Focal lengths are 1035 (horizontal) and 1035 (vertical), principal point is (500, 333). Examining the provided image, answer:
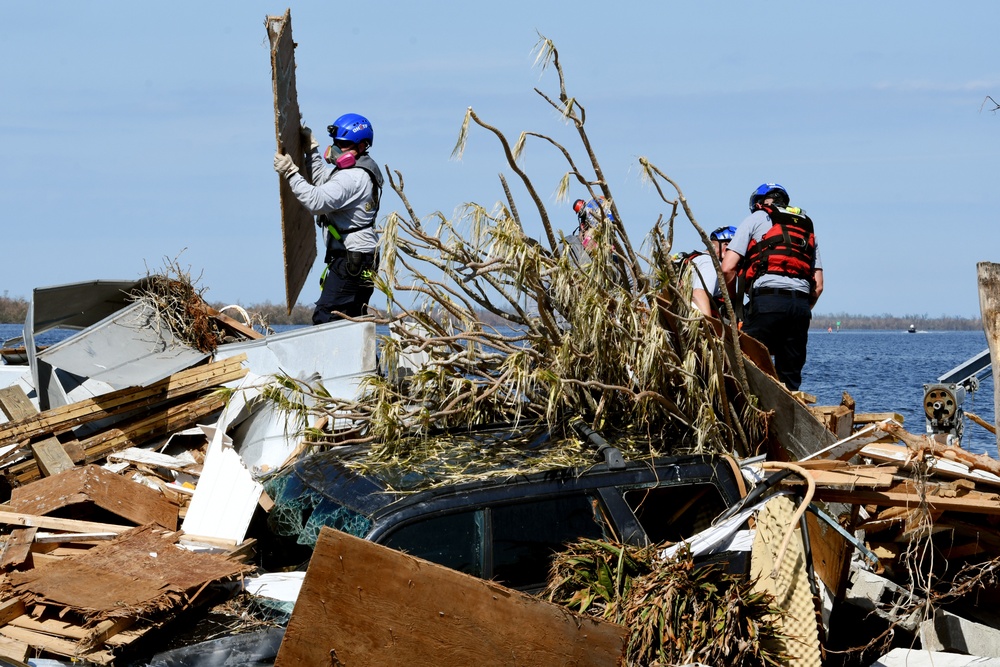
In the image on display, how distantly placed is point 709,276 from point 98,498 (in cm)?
516

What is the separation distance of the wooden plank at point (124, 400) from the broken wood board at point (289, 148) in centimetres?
115

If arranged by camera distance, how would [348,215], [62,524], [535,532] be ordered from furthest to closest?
1. [348,215]
2. [62,524]
3. [535,532]

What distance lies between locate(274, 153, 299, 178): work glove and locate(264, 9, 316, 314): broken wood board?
0.22 feet

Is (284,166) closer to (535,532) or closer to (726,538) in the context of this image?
(535,532)

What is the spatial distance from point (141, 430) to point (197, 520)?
85.9 inches

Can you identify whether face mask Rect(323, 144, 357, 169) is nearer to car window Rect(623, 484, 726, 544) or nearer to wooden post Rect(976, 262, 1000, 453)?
car window Rect(623, 484, 726, 544)

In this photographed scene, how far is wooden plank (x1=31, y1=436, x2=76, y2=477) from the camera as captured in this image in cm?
683

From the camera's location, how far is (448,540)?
4418 millimetres

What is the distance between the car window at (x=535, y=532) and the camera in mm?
4484

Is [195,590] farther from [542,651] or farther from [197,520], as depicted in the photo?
[542,651]

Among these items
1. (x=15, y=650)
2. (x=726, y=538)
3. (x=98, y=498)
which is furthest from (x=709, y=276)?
(x=15, y=650)

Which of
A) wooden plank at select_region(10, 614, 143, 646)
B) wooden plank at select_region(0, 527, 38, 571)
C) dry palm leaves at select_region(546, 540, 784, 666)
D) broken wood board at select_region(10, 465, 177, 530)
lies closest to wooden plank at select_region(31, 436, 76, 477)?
broken wood board at select_region(10, 465, 177, 530)

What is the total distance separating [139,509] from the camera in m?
5.84

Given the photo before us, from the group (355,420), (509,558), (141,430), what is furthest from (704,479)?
(141,430)
